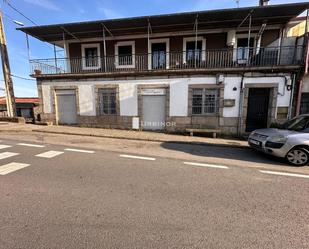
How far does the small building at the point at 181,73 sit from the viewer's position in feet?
31.2

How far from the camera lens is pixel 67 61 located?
1298 cm

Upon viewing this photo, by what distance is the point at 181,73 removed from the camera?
33.3ft

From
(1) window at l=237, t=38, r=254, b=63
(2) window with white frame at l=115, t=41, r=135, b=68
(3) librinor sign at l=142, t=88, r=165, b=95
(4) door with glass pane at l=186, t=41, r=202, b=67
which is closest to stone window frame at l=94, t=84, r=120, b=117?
(3) librinor sign at l=142, t=88, r=165, b=95

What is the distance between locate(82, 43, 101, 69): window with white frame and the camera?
12820 millimetres

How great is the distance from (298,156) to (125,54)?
36.3 ft

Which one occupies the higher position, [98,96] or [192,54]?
[192,54]

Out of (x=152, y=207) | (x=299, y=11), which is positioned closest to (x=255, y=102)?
(x=299, y=11)

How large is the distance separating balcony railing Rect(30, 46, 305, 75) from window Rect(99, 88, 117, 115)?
54.7 inches

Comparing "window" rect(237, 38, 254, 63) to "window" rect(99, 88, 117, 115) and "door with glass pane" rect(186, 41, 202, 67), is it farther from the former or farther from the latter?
"window" rect(99, 88, 117, 115)

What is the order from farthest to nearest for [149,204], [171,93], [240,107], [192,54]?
[192,54] → [171,93] → [240,107] → [149,204]

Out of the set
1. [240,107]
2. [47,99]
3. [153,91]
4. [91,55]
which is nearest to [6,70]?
[47,99]

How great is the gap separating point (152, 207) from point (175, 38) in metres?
11.5

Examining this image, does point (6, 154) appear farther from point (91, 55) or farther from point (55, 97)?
point (91, 55)

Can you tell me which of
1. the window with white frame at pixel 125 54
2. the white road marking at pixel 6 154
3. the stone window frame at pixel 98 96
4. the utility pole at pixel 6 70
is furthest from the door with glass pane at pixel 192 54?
the utility pole at pixel 6 70
